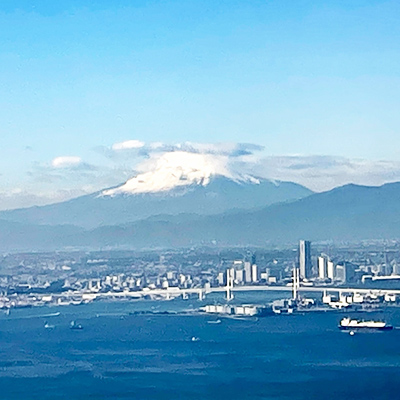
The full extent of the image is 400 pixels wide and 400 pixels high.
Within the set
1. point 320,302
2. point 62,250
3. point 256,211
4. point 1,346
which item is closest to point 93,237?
point 62,250

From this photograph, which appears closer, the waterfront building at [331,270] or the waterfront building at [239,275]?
the waterfront building at [239,275]

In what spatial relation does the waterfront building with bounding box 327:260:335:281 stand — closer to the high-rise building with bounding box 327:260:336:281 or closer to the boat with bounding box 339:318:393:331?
the high-rise building with bounding box 327:260:336:281

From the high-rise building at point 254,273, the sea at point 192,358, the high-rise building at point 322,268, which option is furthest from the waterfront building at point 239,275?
the sea at point 192,358

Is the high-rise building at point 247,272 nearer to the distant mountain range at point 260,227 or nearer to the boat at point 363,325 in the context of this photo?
the boat at point 363,325

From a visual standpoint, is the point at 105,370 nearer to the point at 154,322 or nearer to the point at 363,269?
the point at 154,322

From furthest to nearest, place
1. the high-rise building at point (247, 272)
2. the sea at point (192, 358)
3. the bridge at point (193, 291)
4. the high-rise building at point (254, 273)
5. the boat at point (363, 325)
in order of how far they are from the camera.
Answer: the high-rise building at point (254, 273) → the high-rise building at point (247, 272) → the bridge at point (193, 291) → the boat at point (363, 325) → the sea at point (192, 358)

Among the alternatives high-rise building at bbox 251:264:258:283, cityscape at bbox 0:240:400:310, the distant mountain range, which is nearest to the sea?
cityscape at bbox 0:240:400:310
